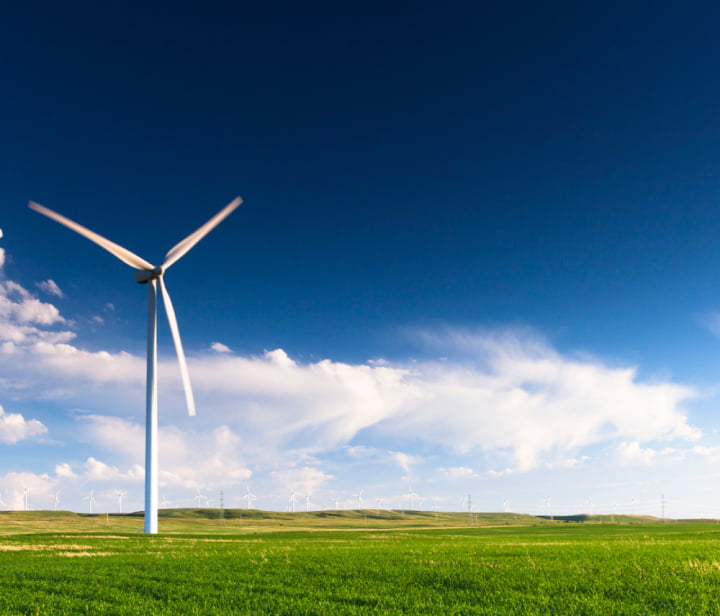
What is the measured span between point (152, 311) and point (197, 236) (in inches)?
472

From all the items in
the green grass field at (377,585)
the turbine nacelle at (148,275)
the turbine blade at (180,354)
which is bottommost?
the green grass field at (377,585)

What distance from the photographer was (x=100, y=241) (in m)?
73.9

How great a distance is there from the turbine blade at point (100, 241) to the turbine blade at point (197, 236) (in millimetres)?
2915

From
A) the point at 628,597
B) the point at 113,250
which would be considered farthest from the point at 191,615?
the point at 113,250

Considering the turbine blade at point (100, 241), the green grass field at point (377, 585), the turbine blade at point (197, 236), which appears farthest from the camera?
the turbine blade at point (197, 236)

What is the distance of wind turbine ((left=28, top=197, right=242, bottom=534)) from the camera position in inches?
2854

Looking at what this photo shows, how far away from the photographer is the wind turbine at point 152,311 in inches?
2854

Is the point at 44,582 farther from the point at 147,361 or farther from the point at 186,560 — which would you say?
the point at 147,361

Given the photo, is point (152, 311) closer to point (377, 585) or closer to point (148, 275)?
point (148, 275)

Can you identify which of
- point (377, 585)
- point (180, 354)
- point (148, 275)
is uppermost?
point (148, 275)

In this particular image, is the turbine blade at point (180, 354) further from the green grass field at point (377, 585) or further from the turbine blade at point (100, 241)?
the green grass field at point (377, 585)

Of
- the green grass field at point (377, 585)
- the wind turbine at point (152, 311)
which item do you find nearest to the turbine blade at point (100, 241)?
the wind turbine at point (152, 311)

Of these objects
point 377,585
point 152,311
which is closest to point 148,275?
point 152,311

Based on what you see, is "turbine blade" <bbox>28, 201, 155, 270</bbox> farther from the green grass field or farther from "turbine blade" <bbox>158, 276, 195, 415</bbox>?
the green grass field
